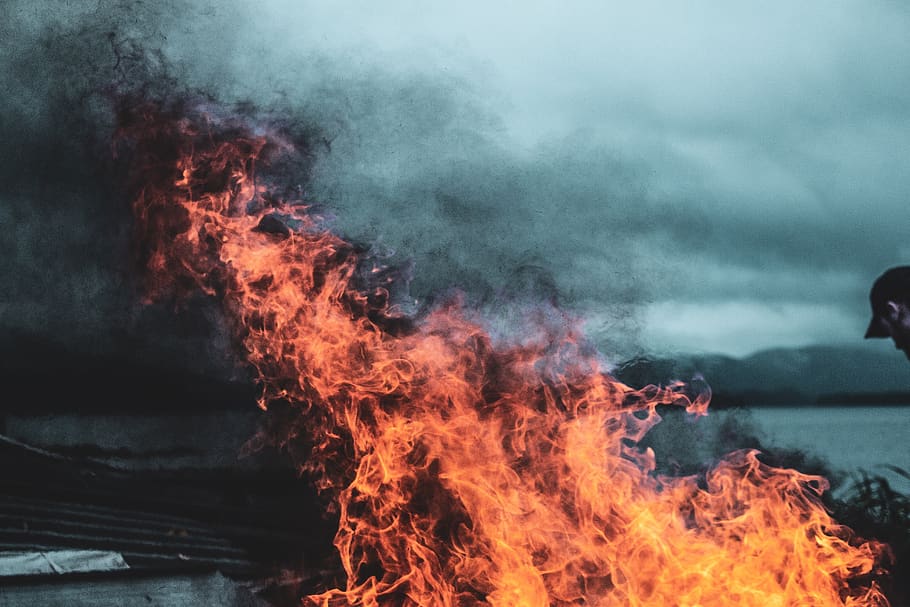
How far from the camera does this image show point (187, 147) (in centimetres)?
530

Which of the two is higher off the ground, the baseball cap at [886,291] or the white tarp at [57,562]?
the baseball cap at [886,291]

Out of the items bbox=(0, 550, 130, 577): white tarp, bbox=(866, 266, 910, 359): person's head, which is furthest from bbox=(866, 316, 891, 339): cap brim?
bbox=(0, 550, 130, 577): white tarp

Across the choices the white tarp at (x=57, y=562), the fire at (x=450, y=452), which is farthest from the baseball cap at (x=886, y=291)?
the white tarp at (x=57, y=562)

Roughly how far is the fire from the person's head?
106cm

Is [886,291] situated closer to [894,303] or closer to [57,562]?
[894,303]

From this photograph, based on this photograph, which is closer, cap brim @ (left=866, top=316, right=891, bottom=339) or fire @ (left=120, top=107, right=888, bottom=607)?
fire @ (left=120, top=107, right=888, bottom=607)

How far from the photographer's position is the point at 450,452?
4.60 meters

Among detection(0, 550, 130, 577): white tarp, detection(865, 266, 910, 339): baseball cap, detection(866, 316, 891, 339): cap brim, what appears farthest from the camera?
detection(866, 316, 891, 339): cap brim

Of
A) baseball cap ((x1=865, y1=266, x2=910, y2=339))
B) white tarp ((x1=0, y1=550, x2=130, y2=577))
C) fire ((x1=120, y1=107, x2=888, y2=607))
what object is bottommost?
white tarp ((x1=0, y1=550, x2=130, y2=577))

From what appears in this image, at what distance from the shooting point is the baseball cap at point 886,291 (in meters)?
4.48

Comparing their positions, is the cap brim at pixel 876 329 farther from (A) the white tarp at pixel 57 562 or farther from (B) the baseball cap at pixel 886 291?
(A) the white tarp at pixel 57 562

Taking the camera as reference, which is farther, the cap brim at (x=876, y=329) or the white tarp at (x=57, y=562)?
the cap brim at (x=876, y=329)

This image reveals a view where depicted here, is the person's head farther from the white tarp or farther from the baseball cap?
the white tarp

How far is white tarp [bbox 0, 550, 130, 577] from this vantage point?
13.1 feet
